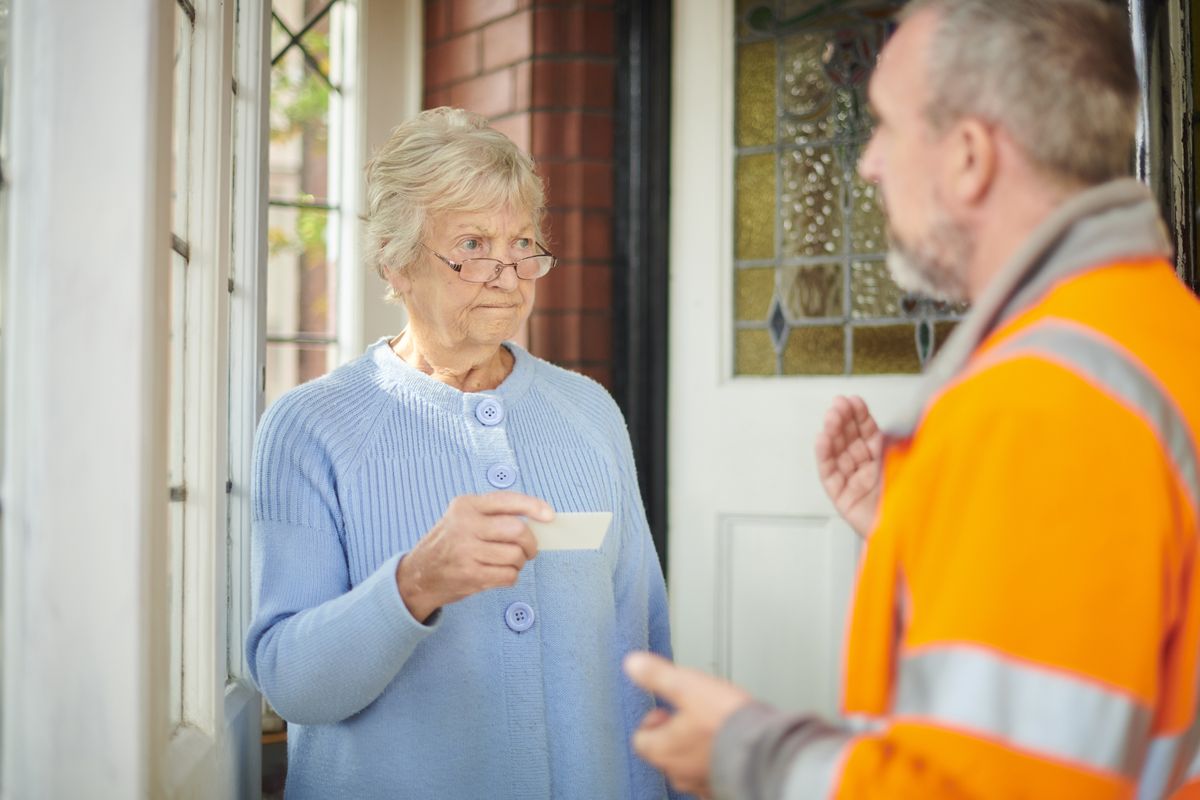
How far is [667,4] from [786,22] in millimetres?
323

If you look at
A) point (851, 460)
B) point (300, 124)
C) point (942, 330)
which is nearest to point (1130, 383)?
point (851, 460)

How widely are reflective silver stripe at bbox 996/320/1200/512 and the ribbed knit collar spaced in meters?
1.10

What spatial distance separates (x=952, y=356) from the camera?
0.86 meters

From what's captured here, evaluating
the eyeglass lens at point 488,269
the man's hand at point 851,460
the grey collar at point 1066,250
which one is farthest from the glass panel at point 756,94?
the grey collar at point 1066,250

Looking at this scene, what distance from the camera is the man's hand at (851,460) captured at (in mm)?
1305

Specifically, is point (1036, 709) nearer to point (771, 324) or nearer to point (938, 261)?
point (938, 261)

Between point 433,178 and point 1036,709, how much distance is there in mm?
1315

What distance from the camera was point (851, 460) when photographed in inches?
52.6

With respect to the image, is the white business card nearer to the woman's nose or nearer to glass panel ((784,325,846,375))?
the woman's nose

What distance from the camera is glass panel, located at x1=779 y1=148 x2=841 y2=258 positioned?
104 inches

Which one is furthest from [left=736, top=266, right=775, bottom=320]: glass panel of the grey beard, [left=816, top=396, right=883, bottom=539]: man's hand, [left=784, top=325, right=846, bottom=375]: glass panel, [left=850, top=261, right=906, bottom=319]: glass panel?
the grey beard

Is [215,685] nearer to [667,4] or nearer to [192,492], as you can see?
[192,492]

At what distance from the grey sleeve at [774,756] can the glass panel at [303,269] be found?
7.96ft

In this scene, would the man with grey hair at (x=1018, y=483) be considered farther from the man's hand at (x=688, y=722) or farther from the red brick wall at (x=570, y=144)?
the red brick wall at (x=570, y=144)
